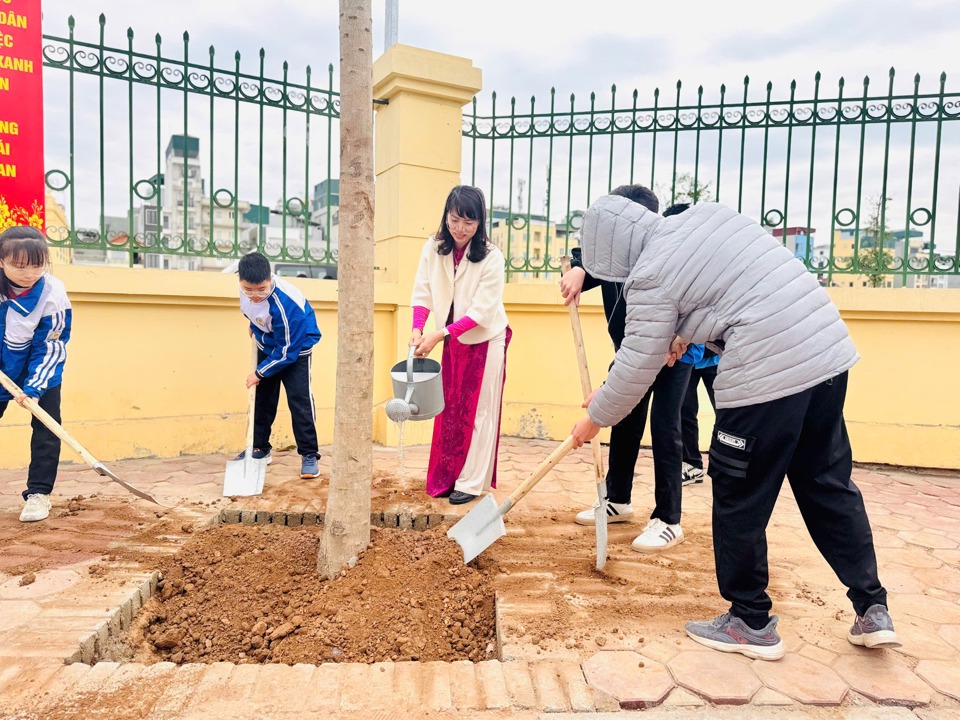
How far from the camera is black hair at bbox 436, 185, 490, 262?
358cm

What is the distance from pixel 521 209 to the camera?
5.88m

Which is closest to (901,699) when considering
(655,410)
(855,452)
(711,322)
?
(711,322)

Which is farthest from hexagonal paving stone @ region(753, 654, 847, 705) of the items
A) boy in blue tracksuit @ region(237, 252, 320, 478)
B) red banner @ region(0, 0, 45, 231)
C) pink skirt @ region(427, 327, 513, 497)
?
red banner @ region(0, 0, 45, 231)

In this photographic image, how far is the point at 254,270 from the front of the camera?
3.97 metres

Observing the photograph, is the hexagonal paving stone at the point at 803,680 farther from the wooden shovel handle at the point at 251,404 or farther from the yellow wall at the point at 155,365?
the yellow wall at the point at 155,365

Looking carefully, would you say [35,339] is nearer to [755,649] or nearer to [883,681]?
[755,649]

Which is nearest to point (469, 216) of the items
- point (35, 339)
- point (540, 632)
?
point (540, 632)

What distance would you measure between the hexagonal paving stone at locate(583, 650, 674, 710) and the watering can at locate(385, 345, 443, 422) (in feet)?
4.41

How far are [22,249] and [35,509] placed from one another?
1258 mm

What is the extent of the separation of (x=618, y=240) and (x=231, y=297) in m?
3.40

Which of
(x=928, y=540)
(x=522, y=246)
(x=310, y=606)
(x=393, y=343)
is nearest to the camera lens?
(x=310, y=606)

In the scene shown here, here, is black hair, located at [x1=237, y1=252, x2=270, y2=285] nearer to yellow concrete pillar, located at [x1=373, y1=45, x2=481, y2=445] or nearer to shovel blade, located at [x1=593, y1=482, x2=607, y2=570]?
yellow concrete pillar, located at [x1=373, y1=45, x2=481, y2=445]

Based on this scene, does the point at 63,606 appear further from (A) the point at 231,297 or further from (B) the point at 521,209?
(B) the point at 521,209

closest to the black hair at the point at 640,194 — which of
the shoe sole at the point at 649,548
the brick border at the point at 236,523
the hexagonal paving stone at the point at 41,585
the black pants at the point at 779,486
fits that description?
the black pants at the point at 779,486
